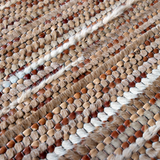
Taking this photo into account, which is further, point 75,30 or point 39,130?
point 75,30

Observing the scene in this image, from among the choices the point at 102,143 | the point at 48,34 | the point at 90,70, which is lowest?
the point at 102,143

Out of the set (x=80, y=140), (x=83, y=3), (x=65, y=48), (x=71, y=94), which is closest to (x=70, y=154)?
(x=80, y=140)

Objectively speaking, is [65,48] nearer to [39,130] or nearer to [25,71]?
[25,71]

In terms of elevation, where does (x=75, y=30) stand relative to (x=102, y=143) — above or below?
above

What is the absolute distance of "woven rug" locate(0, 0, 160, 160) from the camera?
0.38m

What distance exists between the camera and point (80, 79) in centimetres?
46

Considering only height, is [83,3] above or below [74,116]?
above

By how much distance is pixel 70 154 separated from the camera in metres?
0.37

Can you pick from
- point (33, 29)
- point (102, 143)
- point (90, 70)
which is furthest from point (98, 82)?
point (33, 29)

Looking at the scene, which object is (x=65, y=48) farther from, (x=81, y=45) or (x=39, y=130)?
(x=39, y=130)

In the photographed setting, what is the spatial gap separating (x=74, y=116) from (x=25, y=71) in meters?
0.18

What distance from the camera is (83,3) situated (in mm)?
567

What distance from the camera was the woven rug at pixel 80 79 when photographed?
0.38m

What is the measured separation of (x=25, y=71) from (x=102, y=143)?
0.86ft
